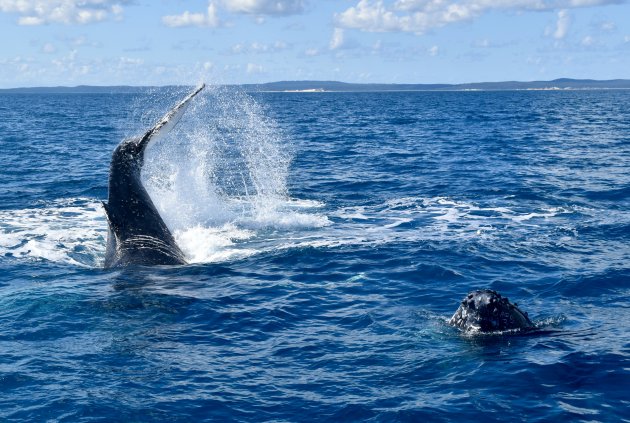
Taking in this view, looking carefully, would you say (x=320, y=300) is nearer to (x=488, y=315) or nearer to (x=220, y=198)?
(x=488, y=315)

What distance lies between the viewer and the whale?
49.4 feet

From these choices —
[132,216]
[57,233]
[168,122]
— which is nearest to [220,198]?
[57,233]

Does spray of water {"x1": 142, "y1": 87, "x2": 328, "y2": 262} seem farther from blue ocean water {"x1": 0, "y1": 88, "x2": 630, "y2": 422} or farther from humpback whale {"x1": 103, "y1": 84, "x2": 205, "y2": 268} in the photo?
humpback whale {"x1": 103, "y1": 84, "x2": 205, "y2": 268}

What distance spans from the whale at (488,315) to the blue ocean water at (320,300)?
1.09ft

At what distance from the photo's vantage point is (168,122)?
18703mm

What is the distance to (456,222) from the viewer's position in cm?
2680

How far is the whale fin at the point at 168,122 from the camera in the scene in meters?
18.2

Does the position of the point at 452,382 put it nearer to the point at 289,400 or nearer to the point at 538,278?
the point at 289,400

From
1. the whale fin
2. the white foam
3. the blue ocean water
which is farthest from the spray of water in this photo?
the whale fin

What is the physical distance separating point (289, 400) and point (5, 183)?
2877 cm

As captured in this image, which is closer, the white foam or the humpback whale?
the humpback whale

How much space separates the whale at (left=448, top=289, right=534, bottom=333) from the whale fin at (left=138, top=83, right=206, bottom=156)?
7.86m

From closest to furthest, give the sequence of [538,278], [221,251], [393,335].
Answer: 1. [393,335]
2. [538,278]
3. [221,251]

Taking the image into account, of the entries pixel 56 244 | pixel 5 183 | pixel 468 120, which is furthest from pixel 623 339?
pixel 468 120
